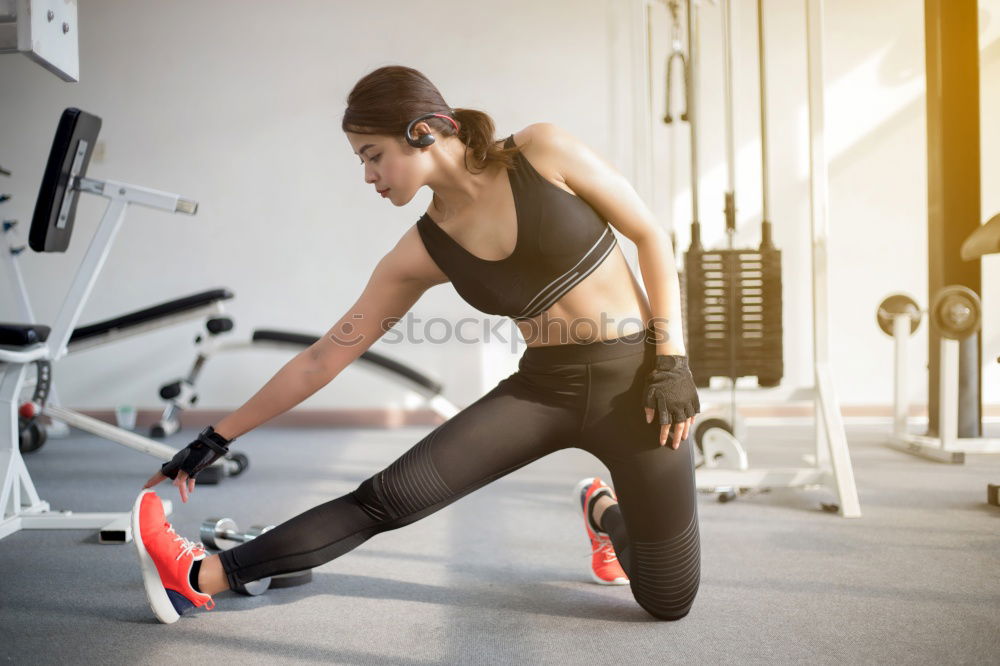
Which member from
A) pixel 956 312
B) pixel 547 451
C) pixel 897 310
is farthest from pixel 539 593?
pixel 897 310

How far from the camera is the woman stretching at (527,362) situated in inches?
54.5

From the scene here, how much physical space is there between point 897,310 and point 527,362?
8.89 ft

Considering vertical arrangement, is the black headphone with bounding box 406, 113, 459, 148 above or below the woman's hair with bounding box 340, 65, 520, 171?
below

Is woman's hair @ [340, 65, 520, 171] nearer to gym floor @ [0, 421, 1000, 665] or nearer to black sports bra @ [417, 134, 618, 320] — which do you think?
black sports bra @ [417, 134, 618, 320]

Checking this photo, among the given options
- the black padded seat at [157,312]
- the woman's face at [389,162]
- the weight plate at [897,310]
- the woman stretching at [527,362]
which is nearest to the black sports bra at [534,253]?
the woman stretching at [527,362]

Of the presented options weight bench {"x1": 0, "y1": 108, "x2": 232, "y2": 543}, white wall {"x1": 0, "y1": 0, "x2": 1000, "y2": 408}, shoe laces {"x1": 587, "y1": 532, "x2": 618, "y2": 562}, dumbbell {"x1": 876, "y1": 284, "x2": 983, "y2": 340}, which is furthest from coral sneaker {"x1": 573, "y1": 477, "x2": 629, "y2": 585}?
white wall {"x1": 0, "y1": 0, "x2": 1000, "y2": 408}

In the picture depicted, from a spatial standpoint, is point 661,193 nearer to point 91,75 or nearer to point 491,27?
point 491,27

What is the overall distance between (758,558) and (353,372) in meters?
2.94

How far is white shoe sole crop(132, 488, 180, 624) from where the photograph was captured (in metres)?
1.45

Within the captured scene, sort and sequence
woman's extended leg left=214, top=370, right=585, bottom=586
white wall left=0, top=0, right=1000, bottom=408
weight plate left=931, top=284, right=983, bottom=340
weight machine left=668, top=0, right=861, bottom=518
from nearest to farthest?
woman's extended leg left=214, top=370, right=585, bottom=586 → weight machine left=668, top=0, right=861, bottom=518 → weight plate left=931, top=284, right=983, bottom=340 → white wall left=0, top=0, right=1000, bottom=408

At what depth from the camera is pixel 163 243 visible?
4.47 meters

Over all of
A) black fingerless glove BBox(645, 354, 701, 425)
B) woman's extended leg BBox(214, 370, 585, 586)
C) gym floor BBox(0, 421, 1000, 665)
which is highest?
black fingerless glove BBox(645, 354, 701, 425)

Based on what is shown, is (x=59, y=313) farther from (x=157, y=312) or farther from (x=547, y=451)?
(x=547, y=451)

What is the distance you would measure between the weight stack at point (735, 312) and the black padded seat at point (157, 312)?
187 cm
